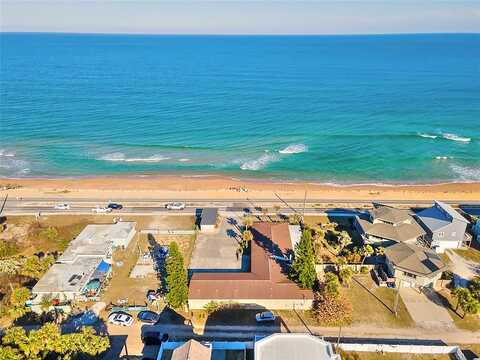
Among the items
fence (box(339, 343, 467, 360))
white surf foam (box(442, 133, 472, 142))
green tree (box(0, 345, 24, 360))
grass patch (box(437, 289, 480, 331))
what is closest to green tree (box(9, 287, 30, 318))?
green tree (box(0, 345, 24, 360))

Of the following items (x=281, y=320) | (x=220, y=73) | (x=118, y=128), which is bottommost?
(x=281, y=320)

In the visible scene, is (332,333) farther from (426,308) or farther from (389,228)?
(389,228)

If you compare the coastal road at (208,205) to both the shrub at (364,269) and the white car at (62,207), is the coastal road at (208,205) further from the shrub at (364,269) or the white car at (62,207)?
the shrub at (364,269)

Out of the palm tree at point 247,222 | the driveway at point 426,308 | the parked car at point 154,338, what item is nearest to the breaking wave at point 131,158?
the palm tree at point 247,222

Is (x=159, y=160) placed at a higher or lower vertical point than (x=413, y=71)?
lower

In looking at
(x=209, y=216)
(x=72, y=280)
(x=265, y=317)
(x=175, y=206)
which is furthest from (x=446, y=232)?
(x=72, y=280)

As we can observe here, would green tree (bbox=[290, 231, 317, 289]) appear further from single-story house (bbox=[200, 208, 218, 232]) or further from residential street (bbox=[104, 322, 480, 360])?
single-story house (bbox=[200, 208, 218, 232])

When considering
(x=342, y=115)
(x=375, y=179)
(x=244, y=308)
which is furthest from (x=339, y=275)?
(x=342, y=115)

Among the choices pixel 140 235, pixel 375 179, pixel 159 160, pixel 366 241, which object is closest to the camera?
pixel 366 241

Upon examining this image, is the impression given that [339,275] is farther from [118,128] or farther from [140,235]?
[118,128]
